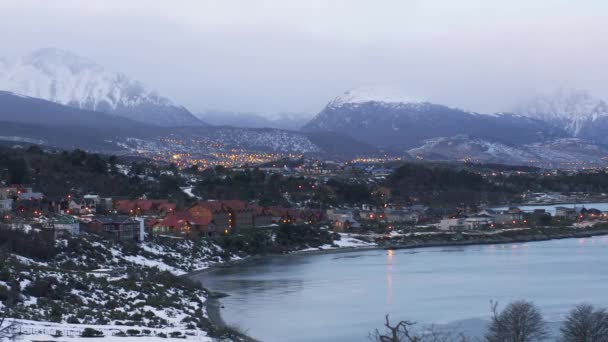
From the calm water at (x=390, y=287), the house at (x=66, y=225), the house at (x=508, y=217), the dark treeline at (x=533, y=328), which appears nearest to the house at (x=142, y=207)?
the calm water at (x=390, y=287)

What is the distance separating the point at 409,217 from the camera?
152 feet

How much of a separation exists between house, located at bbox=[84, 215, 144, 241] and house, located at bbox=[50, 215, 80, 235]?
3.42 ft

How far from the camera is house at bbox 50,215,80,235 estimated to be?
25.1 m

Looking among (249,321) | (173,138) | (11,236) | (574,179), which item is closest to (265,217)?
(11,236)

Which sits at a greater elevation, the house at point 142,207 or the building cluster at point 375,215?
the house at point 142,207

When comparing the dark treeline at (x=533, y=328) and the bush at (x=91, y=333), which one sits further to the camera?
the bush at (x=91, y=333)

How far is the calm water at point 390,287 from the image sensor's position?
17.7 meters

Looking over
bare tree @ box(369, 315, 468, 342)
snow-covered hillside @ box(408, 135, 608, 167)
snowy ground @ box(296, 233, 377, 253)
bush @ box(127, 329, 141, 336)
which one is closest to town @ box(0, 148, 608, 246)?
snowy ground @ box(296, 233, 377, 253)

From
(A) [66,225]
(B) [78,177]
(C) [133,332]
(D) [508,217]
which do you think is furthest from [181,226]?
(C) [133,332]

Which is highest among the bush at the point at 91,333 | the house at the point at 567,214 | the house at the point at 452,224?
the bush at the point at 91,333

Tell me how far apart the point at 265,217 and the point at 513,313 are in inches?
933

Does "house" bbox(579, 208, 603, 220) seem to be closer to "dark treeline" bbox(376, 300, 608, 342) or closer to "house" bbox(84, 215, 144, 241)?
"house" bbox(84, 215, 144, 241)

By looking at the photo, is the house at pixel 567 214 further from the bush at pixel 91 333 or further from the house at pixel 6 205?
the bush at pixel 91 333

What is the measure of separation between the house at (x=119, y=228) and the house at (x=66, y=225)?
3.42ft
